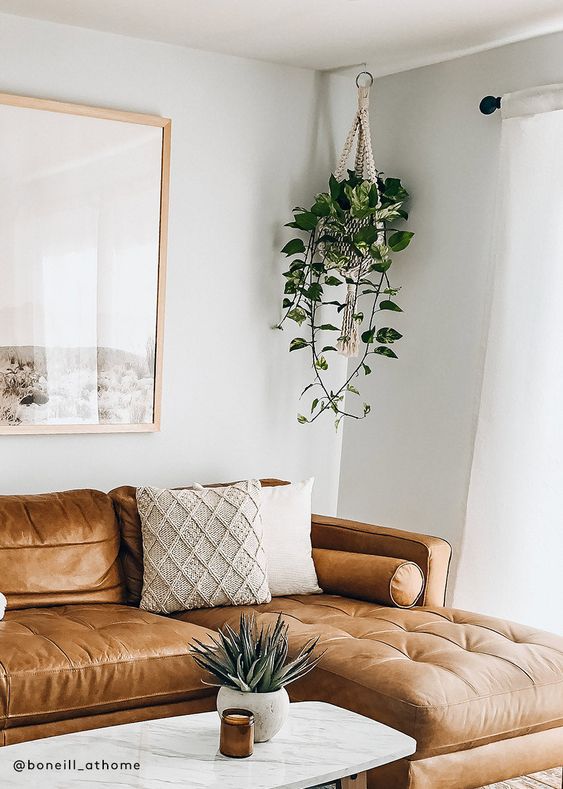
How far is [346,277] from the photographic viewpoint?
13.5 feet

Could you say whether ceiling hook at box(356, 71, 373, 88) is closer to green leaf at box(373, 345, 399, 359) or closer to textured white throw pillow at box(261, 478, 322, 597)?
green leaf at box(373, 345, 399, 359)

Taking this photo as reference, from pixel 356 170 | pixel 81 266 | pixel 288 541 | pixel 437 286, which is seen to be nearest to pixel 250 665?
pixel 288 541

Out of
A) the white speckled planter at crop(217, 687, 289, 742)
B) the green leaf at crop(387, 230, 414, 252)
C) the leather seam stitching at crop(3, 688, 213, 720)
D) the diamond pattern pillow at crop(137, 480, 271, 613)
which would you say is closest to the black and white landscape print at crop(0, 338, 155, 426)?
the diamond pattern pillow at crop(137, 480, 271, 613)

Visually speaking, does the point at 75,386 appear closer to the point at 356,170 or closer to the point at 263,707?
the point at 356,170

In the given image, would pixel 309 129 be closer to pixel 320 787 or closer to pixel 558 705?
pixel 558 705

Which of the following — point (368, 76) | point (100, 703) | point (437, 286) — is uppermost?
point (368, 76)

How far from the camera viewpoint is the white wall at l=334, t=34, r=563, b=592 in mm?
3887

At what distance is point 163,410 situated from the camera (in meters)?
4.03

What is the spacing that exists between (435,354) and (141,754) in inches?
93.4

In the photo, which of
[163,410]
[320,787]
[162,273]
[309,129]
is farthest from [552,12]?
[320,787]

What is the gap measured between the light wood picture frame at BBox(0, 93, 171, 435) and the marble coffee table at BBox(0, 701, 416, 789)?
1715 mm

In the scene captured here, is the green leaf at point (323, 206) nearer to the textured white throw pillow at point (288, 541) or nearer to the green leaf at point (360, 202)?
the green leaf at point (360, 202)

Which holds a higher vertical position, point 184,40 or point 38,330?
point 184,40

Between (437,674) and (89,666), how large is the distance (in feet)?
3.03
